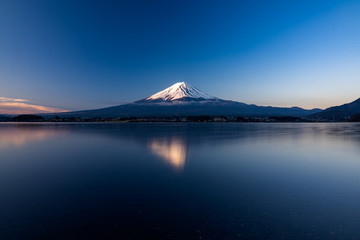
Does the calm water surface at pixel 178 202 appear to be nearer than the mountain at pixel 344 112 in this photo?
Yes

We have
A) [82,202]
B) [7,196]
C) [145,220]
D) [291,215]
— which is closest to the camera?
[145,220]

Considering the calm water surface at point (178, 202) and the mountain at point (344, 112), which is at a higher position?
the mountain at point (344, 112)

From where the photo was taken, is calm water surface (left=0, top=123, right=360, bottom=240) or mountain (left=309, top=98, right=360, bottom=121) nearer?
calm water surface (left=0, top=123, right=360, bottom=240)

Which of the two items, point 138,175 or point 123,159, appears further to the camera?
point 123,159

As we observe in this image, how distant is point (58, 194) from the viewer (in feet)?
20.6

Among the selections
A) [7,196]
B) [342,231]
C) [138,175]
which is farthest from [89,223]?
[342,231]

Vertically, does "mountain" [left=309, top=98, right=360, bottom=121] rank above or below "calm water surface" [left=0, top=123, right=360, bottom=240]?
above

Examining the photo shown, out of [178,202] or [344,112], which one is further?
[344,112]

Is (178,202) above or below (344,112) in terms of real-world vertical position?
below

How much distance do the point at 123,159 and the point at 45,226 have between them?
7926 mm

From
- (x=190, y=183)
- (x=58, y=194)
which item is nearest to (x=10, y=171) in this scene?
(x=58, y=194)

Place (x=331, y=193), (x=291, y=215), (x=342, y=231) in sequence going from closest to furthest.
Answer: (x=342, y=231), (x=291, y=215), (x=331, y=193)

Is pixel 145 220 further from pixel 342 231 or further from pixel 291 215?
pixel 342 231

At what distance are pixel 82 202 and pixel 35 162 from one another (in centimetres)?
769
